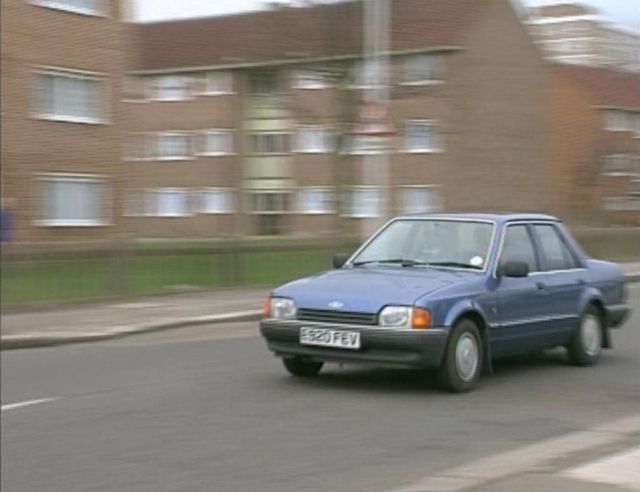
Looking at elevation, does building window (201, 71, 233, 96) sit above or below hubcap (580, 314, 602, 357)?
above

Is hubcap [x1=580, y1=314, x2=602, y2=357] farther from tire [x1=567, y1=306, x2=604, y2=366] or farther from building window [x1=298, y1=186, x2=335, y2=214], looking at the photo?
building window [x1=298, y1=186, x2=335, y2=214]

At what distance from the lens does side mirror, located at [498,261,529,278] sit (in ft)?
29.2

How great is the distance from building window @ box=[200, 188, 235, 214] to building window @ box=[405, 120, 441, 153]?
926 centimetres

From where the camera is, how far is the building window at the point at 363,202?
838 inches

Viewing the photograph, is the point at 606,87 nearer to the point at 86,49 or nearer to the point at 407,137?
the point at 407,137

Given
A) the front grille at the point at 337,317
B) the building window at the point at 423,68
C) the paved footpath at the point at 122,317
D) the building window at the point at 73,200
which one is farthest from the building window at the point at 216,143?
the front grille at the point at 337,317

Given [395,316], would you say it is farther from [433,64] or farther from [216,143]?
[216,143]

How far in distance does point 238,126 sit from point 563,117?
48.4 feet

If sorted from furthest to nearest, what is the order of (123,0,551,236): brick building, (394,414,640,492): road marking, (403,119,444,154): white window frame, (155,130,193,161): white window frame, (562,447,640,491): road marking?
1. (155,130,193,161): white window frame
2. (403,119,444,154): white window frame
3. (123,0,551,236): brick building
4. (394,414,640,492): road marking
5. (562,447,640,491): road marking

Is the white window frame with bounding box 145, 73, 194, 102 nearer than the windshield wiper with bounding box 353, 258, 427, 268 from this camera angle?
No

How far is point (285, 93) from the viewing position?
100 feet

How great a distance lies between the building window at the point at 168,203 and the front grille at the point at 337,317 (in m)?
40.6

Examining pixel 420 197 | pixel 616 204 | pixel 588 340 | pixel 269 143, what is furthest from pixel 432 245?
pixel 269 143

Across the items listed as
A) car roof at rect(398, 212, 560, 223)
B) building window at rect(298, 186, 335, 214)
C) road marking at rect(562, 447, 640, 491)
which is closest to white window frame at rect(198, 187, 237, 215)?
building window at rect(298, 186, 335, 214)
